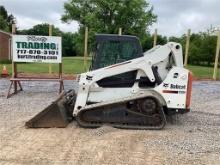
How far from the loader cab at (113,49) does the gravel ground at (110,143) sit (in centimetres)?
149

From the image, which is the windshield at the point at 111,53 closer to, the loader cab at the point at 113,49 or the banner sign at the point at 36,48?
the loader cab at the point at 113,49

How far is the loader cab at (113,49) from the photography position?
28.9 ft

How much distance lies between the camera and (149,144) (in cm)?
697

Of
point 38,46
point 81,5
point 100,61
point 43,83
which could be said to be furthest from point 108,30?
point 100,61

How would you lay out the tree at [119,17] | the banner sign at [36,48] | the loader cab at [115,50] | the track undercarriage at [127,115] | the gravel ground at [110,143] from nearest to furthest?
the gravel ground at [110,143]
the track undercarriage at [127,115]
the loader cab at [115,50]
the banner sign at [36,48]
the tree at [119,17]

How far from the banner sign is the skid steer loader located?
4119mm

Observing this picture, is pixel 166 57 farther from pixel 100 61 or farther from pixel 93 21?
pixel 93 21

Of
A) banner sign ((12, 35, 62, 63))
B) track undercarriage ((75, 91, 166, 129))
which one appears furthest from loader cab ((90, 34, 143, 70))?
banner sign ((12, 35, 62, 63))

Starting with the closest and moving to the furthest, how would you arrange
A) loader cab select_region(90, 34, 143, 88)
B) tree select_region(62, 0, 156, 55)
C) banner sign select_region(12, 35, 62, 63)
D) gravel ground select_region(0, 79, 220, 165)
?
gravel ground select_region(0, 79, 220, 165)
loader cab select_region(90, 34, 143, 88)
banner sign select_region(12, 35, 62, 63)
tree select_region(62, 0, 156, 55)

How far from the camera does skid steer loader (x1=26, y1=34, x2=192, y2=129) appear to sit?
8.20m

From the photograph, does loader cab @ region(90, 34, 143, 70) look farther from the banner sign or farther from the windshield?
the banner sign

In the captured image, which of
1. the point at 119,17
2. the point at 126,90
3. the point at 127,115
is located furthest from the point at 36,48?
the point at 119,17

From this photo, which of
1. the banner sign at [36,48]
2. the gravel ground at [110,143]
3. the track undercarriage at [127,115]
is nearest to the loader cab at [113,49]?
the track undercarriage at [127,115]

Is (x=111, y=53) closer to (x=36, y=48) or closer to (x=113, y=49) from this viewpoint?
(x=113, y=49)
